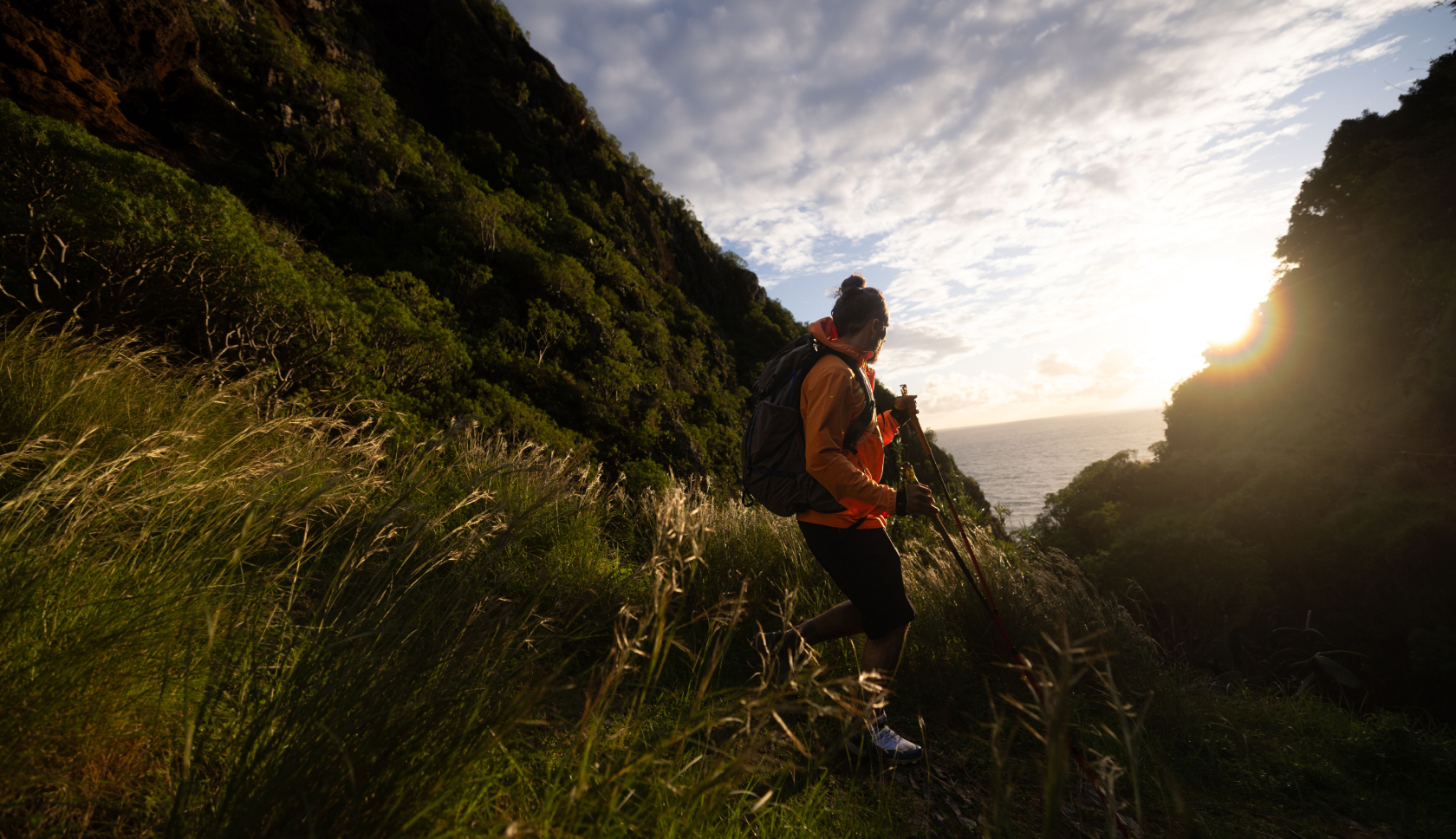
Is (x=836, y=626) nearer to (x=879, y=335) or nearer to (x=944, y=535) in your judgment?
(x=944, y=535)

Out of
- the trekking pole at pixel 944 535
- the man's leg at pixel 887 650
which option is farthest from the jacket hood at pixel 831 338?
the man's leg at pixel 887 650

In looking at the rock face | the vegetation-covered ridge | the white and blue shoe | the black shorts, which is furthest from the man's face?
the rock face

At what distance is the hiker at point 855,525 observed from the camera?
258 centimetres

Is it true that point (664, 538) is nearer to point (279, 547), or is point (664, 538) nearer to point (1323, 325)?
point (279, 547)

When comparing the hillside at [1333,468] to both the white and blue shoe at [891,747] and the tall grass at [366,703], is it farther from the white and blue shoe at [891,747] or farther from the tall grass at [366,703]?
the tall grass at [366,703]

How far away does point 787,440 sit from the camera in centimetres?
280

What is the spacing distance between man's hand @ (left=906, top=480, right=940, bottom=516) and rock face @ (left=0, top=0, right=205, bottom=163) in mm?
13452

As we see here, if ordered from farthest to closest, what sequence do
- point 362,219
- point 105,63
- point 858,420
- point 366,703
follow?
point 362,219
point 105,63
point 858,420
point 366,703

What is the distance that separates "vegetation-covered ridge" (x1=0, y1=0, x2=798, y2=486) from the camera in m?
5.70

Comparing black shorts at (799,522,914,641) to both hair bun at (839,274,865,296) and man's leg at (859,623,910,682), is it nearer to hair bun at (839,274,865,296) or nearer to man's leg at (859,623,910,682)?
man's leg at (859,623,910,682)

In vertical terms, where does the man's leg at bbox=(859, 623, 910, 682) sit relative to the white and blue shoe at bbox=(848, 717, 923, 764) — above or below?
above

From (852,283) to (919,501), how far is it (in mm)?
1338

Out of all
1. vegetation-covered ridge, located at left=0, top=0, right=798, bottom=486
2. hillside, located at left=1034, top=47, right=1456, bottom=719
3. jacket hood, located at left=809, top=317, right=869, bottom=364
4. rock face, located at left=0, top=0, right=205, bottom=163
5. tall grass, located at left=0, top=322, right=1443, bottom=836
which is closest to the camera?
tall grass, located at left=0, top=322, right=1443, bottom=836

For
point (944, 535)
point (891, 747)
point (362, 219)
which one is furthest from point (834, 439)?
point (362, 219)
